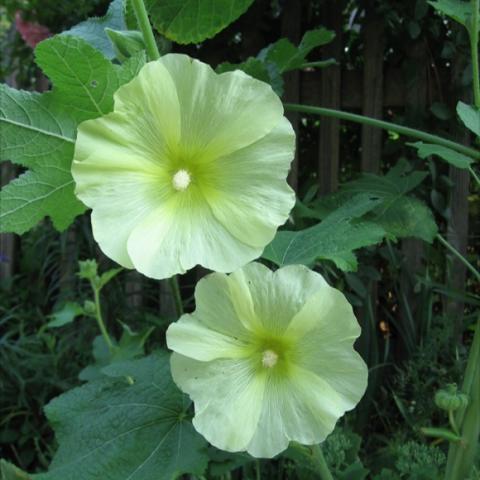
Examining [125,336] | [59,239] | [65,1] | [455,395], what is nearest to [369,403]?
[125,336]

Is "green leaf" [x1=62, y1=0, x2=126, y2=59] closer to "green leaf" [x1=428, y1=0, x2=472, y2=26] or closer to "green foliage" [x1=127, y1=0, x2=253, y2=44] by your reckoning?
"green foliage" [x1=127, y1=0, x2=253, y2=44]

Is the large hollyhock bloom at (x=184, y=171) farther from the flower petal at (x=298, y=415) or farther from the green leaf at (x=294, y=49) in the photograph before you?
the green leaf at (x=294, y=49)

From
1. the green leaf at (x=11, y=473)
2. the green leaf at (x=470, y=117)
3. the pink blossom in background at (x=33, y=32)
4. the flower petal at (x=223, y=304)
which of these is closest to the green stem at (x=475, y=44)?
the green leaf at (x=470, y=117)

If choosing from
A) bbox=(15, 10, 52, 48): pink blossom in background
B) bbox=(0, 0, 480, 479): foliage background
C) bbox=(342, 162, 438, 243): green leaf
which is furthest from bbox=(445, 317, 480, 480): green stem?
bbox=(15, 10, 52, 48): pink blossom in background

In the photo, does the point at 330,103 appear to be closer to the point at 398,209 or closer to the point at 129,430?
the point at 398,209

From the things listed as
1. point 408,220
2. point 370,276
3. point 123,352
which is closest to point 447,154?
point 408,220
